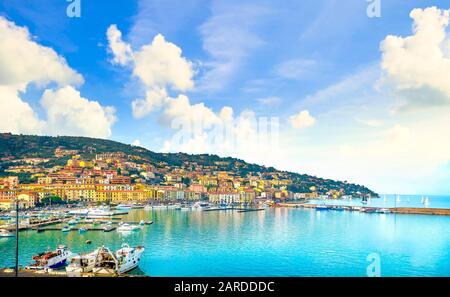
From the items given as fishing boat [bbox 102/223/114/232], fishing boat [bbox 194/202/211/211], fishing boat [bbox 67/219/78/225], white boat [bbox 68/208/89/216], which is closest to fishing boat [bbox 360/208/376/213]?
fishing boat [bbox 194/202/211/211]

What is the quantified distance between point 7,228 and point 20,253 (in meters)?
3.25

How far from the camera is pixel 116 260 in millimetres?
4938

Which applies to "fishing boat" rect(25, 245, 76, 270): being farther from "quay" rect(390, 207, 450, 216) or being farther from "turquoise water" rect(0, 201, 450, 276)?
"quay" rect(390, 207, 450, 216)

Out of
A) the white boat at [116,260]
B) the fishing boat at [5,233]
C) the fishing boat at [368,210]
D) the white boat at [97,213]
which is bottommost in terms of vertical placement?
the fishing boat at [368,210]

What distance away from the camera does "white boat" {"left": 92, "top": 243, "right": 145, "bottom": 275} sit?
4.96 metres

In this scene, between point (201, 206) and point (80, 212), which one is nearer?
point (80, 212)

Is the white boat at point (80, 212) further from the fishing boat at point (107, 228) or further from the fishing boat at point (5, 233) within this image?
the fishing boat at point (5, 233)

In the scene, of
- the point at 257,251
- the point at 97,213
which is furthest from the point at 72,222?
the point at 257,251

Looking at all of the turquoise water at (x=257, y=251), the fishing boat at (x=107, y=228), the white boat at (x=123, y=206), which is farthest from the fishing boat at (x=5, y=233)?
the white boat at (x=123, y=206)

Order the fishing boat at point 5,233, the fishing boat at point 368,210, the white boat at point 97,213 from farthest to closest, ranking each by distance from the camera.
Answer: the fishing boat at point 368,210 < the white boat at point 97,213 < the fishing boat at point 5,233

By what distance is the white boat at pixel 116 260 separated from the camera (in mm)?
4957

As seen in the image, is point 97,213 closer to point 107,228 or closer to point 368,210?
point 107,228
